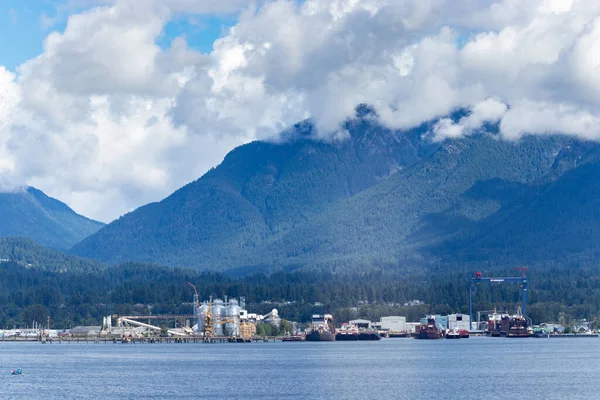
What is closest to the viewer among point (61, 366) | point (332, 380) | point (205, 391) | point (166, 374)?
point (205, 391)

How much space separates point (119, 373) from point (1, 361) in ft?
123

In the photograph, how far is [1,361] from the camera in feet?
581

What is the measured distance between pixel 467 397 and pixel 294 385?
19749 millimetres

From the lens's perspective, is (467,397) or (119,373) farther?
(119,373)

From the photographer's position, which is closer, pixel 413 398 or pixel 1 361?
pixel 413 398

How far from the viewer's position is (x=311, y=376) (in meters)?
137

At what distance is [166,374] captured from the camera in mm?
143125

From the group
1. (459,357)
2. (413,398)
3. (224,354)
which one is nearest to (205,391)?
(413,398)

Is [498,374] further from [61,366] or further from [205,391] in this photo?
[61,366]

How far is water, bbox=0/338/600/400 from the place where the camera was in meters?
117

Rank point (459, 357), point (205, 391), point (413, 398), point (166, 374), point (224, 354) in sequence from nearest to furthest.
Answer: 1. point (413, 398)
2. point (205, 391)
3. point (166, 374)
4. point (459, 357)
5. point (224, 354)

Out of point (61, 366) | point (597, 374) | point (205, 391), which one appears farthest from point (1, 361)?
point (597, 374)

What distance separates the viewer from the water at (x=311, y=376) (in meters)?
117

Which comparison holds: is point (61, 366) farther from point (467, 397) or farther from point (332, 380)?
point (467, 397)
